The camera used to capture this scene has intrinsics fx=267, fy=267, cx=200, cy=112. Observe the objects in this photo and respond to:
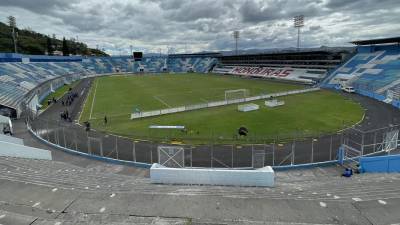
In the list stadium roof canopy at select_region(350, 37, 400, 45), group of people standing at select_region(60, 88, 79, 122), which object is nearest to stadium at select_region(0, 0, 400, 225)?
group of people standing at select_region(60, 88, 79, 122)

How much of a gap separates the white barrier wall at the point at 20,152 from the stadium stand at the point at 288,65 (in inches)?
2742

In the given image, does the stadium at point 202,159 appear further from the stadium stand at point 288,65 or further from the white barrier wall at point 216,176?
the stadium stand at point 288,65

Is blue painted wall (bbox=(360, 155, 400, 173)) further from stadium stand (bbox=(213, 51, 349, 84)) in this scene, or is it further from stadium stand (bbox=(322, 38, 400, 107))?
stadium stand (bbox=(213, 51, 349, 84))

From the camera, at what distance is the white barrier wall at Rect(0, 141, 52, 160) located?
20156mm

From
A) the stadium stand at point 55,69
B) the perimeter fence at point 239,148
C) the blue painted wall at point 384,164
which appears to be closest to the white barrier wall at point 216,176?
the perimeter fence at point 239,148

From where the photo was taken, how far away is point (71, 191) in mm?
13312

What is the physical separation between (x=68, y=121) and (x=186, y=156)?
67.3 feet

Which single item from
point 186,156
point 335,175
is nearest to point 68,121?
point 186,156

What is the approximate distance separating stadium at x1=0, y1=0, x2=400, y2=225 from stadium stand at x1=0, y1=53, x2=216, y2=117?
0.95 m

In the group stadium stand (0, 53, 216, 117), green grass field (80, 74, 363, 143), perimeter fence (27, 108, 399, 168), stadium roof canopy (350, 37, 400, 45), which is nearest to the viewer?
perimeter fence (27, 108, 399, 168)

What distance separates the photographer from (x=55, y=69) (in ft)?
305

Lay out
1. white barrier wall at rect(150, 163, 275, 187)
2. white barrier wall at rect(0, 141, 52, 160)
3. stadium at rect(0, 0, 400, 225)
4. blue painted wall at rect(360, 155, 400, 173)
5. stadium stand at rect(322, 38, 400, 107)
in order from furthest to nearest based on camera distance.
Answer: stadium stand at rect(322, 38, 400, 107)
white barrier wall at rect(0, 141, 52, 160)
blue painted wall at rect(360, 155, 400, 173)
white barrier wall at rect(150, 163, 275, 187)
stadium at rect(0, 0, 400, 225)

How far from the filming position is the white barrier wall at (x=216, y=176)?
14414 mm

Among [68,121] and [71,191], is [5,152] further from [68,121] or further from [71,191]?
[68,121]
